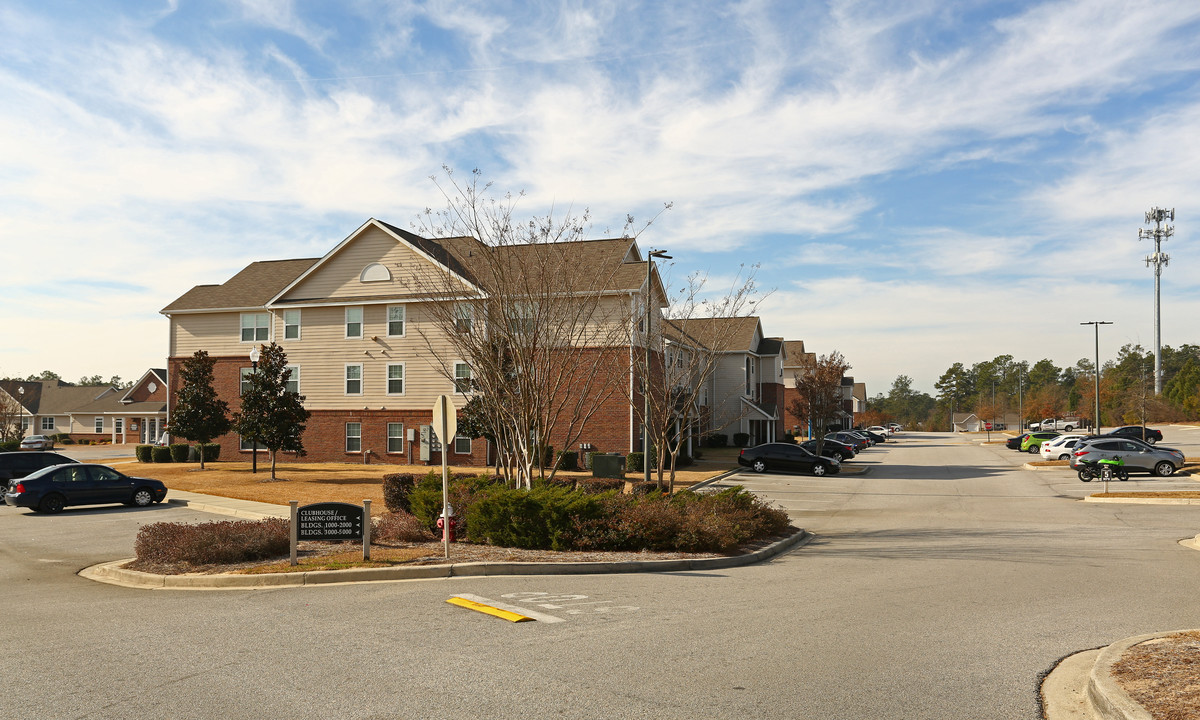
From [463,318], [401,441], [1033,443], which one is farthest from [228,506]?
[1033,443]

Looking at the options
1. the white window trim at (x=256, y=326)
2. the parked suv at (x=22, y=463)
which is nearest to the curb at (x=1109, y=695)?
the parked suv at (x=22, y=463)

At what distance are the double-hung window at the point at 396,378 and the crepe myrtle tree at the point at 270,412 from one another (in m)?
6.47

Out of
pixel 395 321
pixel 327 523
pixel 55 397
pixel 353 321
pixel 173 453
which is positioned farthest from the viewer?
pixel 55 397

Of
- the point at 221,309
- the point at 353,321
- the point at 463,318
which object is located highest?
the point at 221,309

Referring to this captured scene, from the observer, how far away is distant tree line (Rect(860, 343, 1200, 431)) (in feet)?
284

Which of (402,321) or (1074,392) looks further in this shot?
(1074,392)

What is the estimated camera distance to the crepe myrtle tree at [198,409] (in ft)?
119

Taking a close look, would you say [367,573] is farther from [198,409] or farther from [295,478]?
[198,409]

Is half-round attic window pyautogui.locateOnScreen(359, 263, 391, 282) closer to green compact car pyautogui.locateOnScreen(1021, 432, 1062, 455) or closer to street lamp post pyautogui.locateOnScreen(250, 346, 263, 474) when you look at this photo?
street lamp post pyautogui.locateOnScreen(250, 346, 263, 474)

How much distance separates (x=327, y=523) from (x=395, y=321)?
27.8 meters

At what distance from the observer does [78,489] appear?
80.6ft

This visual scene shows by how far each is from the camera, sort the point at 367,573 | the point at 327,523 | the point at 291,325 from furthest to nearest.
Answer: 1. the point at 291,325
2. the point at 327,523
3. the point at 367,573

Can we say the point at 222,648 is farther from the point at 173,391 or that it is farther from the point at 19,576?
the point at 173,391

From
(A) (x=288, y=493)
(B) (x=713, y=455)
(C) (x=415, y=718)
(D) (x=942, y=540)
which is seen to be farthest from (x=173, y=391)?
(C) (x=415, y=718)
